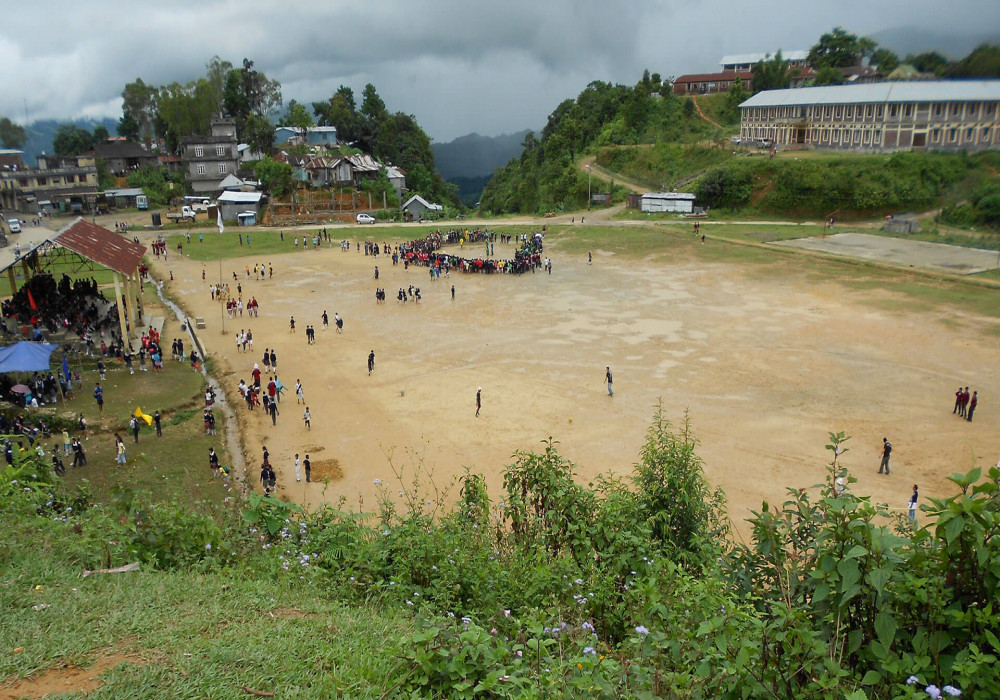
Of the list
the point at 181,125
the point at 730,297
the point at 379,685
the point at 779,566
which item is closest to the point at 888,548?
the point at 779,566

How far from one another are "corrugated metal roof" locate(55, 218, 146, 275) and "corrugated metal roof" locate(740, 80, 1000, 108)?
221ft

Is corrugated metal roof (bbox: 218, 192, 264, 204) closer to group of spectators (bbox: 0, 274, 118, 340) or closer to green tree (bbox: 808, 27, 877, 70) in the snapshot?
group of spectators (bbox: 0, 274, 118, 340)

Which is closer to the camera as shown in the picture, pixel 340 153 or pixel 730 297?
pixel 730 297

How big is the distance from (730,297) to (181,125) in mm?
82455

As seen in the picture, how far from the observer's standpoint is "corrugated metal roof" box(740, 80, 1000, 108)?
60875 mm

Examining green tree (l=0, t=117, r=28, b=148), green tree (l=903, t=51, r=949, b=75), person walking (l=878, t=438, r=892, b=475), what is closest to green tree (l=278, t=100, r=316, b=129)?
green tree (l=0, t=117, r=28, b=148)

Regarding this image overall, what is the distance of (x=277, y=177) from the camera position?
240 feet

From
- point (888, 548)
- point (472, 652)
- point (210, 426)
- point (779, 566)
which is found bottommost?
point (210, 426)

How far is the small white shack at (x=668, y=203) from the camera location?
64.6 metres

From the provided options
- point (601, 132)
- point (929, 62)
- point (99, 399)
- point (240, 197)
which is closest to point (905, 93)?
point (929, 62)

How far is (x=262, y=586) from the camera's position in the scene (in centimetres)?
671

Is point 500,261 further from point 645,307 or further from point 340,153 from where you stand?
point 340,153

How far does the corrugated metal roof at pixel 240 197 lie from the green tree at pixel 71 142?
38987 mm

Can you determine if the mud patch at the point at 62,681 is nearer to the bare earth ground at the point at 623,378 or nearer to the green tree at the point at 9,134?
the bare earth ground at the point at 623,378
